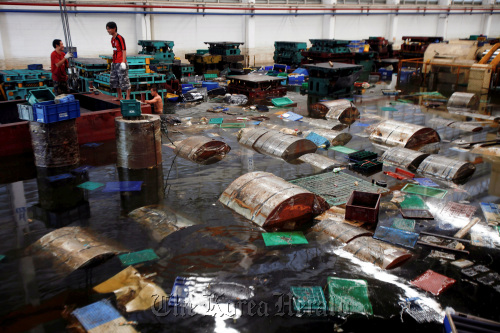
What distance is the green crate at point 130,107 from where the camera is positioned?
707 centimetres

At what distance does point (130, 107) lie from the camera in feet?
23.4

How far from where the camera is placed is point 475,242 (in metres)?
4.98

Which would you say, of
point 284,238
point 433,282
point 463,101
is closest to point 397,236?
point 433,282

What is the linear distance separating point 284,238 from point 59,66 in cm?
843

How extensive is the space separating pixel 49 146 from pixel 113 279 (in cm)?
414

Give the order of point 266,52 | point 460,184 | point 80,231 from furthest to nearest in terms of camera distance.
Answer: point 266,52, point 460,184, point 80,231

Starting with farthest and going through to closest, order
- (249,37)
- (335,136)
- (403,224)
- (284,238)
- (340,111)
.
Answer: (249,37)
(340,111)
(335,136)
(403,224)
(284,238)

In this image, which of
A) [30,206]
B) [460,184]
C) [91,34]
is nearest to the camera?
[30,206]

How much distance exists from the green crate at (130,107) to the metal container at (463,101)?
1070cm

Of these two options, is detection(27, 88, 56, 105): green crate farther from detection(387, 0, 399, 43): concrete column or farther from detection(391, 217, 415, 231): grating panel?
detection(387, 0, 399, 43): concrete column

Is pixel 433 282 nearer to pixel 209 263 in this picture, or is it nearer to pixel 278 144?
pixel 209 263

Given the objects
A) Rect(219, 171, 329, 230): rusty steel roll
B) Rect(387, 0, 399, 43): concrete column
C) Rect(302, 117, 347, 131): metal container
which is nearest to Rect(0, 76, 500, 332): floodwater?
Rect(219, 171, 329, 230): rusty steel roll

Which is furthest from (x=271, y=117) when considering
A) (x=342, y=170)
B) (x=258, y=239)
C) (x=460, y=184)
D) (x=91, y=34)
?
(x=91, y=34)

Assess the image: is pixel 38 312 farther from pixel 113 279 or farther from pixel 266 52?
pixel 266 52
